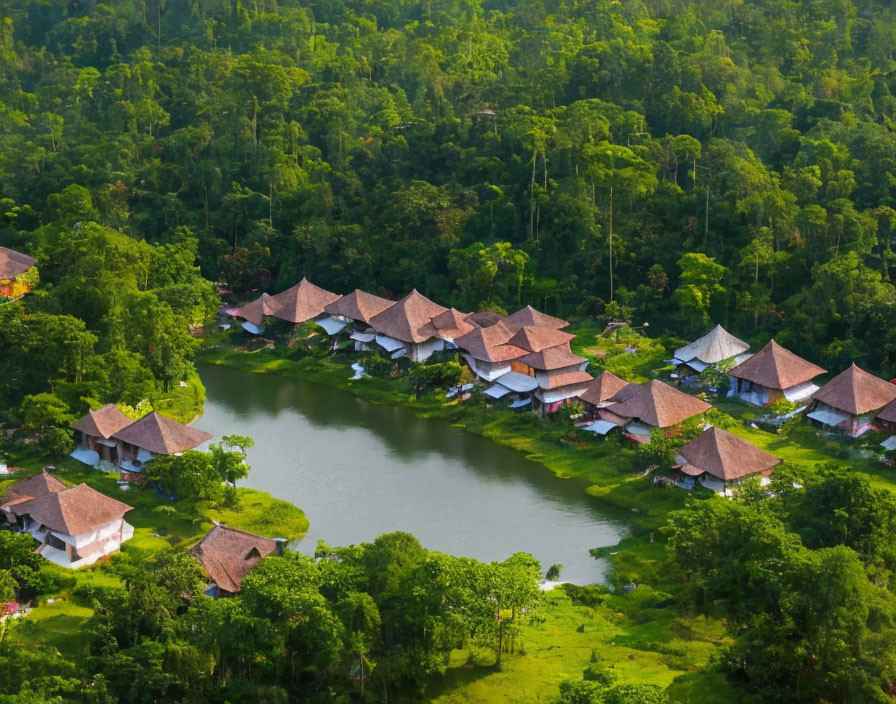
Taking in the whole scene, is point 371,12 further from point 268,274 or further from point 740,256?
point 740,256

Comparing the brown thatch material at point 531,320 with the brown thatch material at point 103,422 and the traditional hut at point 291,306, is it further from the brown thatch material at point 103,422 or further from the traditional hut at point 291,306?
the brown thatch material at point 103,422

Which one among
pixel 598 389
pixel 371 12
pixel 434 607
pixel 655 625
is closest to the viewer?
pixel 434 607

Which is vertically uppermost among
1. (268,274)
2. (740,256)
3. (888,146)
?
(888,146)

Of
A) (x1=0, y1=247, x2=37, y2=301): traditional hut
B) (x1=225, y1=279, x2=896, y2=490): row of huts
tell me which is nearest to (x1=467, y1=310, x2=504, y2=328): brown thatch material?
(x1=225, y1=279, x2=896, y2=490): row of huts

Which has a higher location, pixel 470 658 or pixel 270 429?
pixel 470 658

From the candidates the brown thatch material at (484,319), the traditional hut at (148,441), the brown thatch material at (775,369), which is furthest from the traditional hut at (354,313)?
the brown thatch material at (775,369)

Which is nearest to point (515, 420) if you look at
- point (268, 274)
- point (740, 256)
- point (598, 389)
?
point (598, 389)

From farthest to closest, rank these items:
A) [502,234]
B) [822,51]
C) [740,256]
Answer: [822,51] → [502,234] → [740,256]
